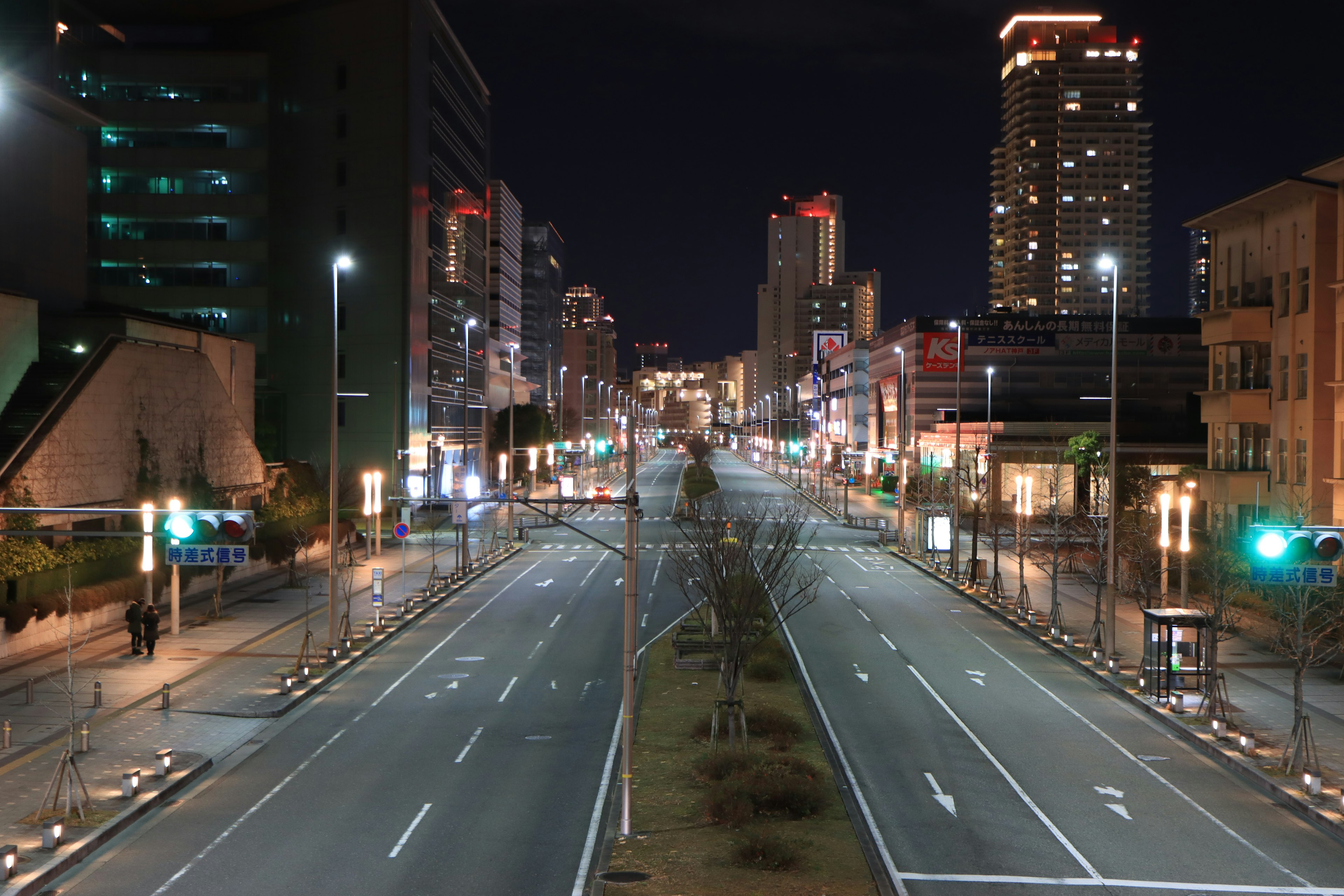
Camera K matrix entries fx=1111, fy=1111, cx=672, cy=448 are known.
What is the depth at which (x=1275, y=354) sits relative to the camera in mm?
48969

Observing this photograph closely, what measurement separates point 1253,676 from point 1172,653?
4638 millimetres

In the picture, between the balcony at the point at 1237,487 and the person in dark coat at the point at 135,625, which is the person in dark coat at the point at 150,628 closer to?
the person in dark coat at the point at 135,625

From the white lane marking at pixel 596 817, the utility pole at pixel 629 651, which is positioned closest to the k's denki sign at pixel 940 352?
the white lane marking at pixel 596 817

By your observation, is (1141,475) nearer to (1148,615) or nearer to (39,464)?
(1148,615)

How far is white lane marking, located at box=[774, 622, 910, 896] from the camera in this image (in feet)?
52.0

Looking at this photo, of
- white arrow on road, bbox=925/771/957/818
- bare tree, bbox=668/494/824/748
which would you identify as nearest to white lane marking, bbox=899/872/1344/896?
white arrow on road, bbox=925/771/957/818

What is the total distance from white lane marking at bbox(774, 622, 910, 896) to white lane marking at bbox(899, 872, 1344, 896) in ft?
1.25

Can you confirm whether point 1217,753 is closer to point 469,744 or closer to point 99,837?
point 469,744

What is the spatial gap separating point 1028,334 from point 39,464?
3773 inches

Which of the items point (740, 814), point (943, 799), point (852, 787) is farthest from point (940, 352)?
point (740, 814)

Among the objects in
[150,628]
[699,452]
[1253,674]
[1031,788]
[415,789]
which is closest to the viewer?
[415,789]

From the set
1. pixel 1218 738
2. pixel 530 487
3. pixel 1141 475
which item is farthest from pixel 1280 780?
pixel 530 487

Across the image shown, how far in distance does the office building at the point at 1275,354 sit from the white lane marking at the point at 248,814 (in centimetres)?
3280

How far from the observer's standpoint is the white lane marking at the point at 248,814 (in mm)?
15916
